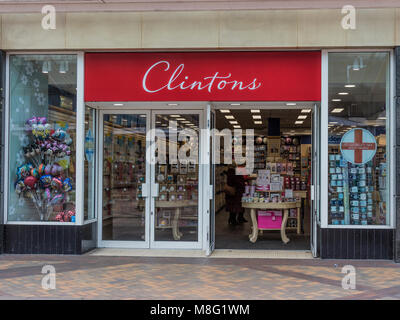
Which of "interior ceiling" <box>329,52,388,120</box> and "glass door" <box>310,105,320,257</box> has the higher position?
"interior ceiling" <box>329,52,388,120</box>

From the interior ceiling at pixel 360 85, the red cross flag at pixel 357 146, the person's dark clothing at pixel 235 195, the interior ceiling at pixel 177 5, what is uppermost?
the interior ceiling at pixel 177 5

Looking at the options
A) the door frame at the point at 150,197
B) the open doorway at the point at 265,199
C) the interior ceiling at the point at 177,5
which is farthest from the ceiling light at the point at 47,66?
the open doorway at the point at 265,199

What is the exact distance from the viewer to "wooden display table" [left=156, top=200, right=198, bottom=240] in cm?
875

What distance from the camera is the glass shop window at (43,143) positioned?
833 cm

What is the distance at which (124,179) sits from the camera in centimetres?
891

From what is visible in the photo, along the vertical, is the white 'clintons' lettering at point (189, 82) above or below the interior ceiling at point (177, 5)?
below

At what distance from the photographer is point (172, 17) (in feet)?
26.0

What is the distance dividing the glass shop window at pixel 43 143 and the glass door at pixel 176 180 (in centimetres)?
149

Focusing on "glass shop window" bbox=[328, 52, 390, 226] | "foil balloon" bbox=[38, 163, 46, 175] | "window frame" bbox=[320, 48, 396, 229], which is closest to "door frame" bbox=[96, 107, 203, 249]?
"foil balloon" bbox=[38, 163, 46, 175]

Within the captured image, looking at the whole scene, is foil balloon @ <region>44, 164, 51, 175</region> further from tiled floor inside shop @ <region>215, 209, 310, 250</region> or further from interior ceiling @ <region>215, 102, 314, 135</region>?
tiled floor inside shop @ <region>215, 209, 310, 250</region>

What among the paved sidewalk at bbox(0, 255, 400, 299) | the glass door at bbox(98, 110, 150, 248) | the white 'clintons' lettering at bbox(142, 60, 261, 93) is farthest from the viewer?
the glass door at bbox(98, 110, 150, 248)

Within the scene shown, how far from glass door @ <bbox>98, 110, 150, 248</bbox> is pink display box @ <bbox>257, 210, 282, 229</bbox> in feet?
8.01

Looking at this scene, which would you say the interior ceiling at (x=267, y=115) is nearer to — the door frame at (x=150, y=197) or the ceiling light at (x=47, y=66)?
the door frame at (x=150, y=197)

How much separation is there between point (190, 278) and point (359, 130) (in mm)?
3738
